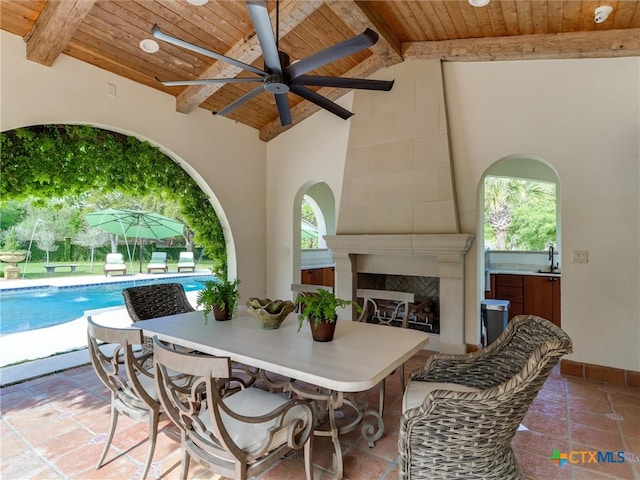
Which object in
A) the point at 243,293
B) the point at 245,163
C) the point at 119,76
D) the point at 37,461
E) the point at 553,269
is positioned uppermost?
the point at 119,76

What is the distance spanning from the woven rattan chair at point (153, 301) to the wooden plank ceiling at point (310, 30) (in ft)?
7.32

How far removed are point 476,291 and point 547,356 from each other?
8.25 feet

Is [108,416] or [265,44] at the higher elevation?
[265,44]

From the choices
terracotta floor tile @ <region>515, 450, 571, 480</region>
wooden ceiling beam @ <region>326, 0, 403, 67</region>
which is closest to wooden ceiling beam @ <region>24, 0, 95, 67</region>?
wooden ceiling beam @ <region>326, 0, 403, 67</region>

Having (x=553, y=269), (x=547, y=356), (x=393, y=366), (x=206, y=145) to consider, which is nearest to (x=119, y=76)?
(x=206, y=145)

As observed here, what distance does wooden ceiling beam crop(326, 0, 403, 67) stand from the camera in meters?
2.89

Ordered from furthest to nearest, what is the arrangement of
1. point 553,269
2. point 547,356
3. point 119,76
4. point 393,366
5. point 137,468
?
point 553,269
point 119,76
point 137,468
point 393,366
point 547,356

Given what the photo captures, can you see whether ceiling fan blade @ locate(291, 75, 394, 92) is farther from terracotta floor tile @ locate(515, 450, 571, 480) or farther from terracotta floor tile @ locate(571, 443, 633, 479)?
terracotta floor tile @ locate(571, 443, 633, 479)

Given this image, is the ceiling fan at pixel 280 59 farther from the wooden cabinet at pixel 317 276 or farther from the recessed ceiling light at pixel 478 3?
the wooden cabinet at pixel 317 276

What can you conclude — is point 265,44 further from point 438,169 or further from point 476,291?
point 476,291

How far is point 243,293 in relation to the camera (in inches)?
199

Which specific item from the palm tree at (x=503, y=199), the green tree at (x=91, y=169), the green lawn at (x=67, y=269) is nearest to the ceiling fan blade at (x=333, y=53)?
the green tree at (x=91, y=169)

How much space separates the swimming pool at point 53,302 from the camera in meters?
5.36

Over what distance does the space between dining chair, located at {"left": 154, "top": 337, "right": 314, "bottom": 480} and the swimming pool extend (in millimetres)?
3365
